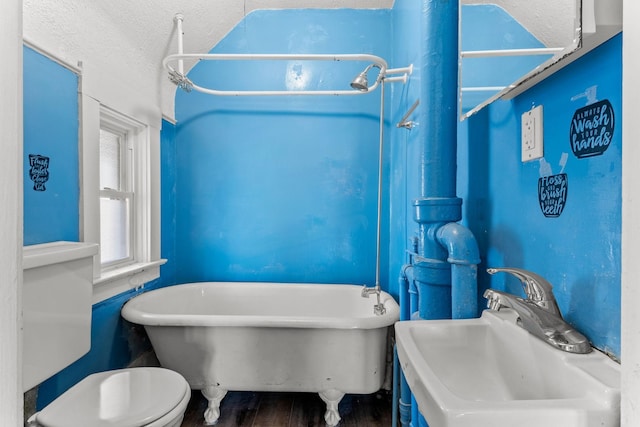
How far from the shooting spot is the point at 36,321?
1.15 metres

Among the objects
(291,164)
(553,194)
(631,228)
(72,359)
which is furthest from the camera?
(291,164)

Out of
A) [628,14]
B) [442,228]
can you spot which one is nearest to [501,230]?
[442,228]

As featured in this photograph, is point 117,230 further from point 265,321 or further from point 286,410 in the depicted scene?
point 286,410

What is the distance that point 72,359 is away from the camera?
1328 mm

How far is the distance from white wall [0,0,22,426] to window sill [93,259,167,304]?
150cm

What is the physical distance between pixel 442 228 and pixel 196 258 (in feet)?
6.69

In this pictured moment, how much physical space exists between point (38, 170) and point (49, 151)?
11 cm

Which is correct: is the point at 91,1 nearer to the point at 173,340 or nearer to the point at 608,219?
the point at 173,340

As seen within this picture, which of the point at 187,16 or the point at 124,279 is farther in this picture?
the point at 187,16

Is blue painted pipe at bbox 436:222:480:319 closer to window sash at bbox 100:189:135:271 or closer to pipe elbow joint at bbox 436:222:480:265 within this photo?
pipe elbow joint at bbox 436:222:480:265

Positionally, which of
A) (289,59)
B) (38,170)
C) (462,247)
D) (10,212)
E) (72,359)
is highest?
(289,59)

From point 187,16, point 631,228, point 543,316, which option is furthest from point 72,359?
point 187,16

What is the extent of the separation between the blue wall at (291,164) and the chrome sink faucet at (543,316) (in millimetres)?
1771

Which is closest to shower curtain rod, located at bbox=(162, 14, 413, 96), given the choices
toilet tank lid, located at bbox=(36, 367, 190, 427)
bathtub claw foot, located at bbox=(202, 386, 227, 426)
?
toilet tank lid, located at bbox=(36, 367, 190, 427)
